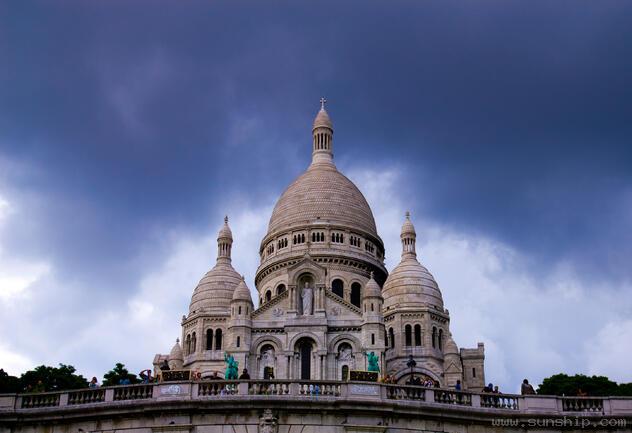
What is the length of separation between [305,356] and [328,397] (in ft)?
191

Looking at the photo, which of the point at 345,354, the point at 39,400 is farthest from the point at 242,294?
the point at 39,400

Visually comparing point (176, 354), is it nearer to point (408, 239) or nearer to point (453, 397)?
point (408, 239)

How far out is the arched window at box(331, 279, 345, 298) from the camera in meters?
99.9

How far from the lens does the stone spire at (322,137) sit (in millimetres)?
116438

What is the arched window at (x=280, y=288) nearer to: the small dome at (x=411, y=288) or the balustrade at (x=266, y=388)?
the small dome at (x=411, y=288)

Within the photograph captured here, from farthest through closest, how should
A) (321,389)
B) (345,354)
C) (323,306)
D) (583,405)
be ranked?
(323,306) → (345,354) → (583,405) → (321,389)

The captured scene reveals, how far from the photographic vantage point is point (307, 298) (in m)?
91.5

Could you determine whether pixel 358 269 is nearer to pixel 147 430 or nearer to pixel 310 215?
pixel 310 215

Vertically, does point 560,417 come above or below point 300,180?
below

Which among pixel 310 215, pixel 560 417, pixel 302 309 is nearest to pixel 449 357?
pixel 302 309

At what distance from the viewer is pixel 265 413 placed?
29.1 metres

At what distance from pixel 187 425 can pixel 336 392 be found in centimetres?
425

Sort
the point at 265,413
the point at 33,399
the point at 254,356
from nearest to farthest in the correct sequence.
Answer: the point at 265,413
the point at 33,399
the point at 254,356

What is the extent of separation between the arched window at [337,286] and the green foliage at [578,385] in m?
24.0
